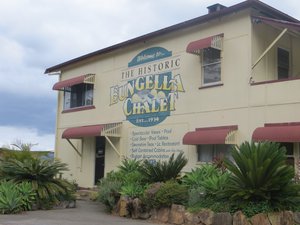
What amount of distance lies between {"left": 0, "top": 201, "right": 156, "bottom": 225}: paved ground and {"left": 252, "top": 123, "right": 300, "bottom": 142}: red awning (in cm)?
428

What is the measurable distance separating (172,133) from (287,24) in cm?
611

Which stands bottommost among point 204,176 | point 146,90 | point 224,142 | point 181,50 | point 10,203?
point 10,203

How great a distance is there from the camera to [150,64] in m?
20.1

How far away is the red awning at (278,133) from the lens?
1383cm

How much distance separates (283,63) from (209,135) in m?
Answer: 3.92

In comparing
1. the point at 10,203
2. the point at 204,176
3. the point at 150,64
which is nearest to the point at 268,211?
the point at 204,176

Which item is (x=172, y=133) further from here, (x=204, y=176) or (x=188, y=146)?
(x=204, y=176)

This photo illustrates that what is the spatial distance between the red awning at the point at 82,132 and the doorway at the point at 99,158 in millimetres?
999

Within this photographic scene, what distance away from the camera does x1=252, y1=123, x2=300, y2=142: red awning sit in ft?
45.4

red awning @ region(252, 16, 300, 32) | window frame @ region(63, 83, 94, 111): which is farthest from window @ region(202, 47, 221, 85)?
window frame @ region(63, 83, 94, 111)

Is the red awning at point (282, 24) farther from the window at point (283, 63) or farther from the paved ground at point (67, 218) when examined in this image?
the paved ground at point (67, 218)

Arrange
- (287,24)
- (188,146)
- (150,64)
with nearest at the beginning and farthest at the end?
(287,24)
(188,146)
(150,64)

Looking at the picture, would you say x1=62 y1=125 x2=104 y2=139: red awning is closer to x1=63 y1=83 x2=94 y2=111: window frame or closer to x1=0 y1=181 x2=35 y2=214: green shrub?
x1=63 y1=83 x2=94 y2=111: window frame

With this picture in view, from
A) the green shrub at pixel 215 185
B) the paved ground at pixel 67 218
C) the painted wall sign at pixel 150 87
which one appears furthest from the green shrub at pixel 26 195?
the painted wall sign at pixel 150 87
